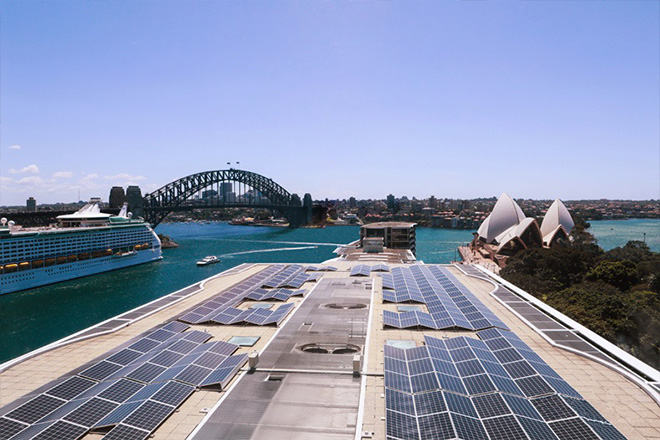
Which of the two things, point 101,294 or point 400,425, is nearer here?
point 400,425

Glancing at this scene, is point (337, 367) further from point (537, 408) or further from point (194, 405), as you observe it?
point (537, 408)

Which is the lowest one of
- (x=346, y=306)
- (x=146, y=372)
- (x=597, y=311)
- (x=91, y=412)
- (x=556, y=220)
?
(x=597, y=311)

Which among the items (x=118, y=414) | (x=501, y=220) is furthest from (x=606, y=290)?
(x=501, y=220)

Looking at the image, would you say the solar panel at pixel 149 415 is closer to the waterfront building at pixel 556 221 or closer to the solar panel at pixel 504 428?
the solar panel at pixel 504 428

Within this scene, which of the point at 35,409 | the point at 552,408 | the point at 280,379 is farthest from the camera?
the point at 280,379

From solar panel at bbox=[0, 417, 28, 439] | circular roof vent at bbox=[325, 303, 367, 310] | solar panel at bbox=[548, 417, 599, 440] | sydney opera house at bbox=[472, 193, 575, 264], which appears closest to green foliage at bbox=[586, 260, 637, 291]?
sydney opera house at bbox=[472, 193, 575, 264]

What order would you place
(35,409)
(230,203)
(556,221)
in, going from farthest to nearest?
(230,203) < (556,221) < (35,409)

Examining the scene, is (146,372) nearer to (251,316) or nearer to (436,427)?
(251,316)

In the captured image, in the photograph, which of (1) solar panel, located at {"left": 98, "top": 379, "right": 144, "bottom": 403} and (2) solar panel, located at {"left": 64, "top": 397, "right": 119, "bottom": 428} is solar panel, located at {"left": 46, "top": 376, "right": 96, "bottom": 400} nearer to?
(1) solar panel, located at {"left": 98, "top": 379, "right": 144, "bottom": 403}
